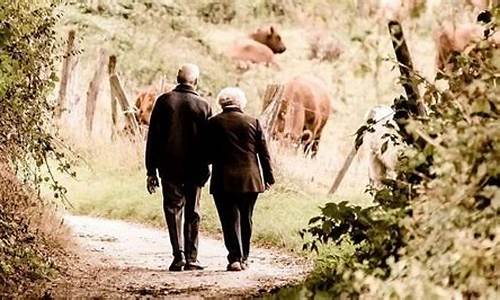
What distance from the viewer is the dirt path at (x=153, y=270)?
29.9ft

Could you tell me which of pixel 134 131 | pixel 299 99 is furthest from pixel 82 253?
pixel 299 99

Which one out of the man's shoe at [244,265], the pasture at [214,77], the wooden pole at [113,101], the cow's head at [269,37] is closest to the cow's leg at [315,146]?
the pasture at [214,77]

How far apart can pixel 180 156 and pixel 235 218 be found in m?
0.84

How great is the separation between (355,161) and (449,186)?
16.4m

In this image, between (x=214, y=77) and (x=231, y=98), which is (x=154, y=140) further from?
(x=214, y=77)

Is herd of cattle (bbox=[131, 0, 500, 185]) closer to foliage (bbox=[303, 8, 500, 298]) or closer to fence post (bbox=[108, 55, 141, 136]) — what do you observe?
fence post (bbox=[108, 55, 141, 136])

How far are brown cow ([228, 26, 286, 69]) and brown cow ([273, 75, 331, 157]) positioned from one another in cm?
434

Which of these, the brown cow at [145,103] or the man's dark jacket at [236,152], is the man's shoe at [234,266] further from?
the brown cow at [145,103]

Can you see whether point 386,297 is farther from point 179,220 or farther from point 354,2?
point 354,2

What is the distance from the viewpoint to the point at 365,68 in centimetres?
773

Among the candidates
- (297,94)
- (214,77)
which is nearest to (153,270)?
(297,94)

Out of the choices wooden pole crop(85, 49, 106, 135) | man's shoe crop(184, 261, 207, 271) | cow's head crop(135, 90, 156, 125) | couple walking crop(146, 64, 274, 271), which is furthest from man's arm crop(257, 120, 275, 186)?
wooden pole crop(85, 49, 106, 135)

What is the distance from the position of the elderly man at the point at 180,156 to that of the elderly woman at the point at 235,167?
184 millimetres

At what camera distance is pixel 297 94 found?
26281 mm
